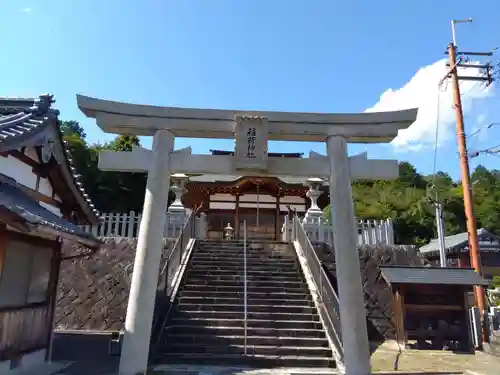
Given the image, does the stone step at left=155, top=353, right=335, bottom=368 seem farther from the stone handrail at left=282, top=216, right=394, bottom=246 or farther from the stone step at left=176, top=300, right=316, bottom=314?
the stone handrail at left=282, top=216, right=394, bottom=246

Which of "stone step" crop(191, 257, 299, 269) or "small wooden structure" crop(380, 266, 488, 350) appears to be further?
"stone step" crop(191, 257, 299, 269)

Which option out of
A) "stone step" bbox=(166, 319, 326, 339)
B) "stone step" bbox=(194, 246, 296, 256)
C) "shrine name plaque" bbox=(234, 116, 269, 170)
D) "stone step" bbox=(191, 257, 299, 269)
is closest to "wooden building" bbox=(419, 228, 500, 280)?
"stone step" bbox=(194, 246, 296, 256)

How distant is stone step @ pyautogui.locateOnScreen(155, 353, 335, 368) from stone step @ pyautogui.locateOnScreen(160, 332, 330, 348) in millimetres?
567

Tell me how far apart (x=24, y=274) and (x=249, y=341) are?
16.8 feet

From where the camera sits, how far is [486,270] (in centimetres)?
3328

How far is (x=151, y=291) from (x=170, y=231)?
8969mm

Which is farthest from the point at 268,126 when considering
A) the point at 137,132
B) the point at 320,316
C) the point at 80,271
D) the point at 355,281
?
the point at 80,271

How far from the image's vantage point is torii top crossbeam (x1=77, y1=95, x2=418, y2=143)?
826 cm

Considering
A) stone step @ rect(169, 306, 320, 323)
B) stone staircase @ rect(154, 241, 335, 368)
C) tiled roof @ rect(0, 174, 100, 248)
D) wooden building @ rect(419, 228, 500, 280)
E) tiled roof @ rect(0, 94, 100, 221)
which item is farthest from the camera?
wooden building @ rect(419, 228, 500, 280)

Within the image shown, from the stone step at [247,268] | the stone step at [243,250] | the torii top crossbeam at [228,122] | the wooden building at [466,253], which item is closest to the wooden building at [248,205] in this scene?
the stone step at [243,250]

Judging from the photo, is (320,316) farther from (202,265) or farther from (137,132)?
(137,132)

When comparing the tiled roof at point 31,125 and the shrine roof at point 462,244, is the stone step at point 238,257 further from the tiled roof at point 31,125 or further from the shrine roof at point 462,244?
the shrine roof at point 462,244

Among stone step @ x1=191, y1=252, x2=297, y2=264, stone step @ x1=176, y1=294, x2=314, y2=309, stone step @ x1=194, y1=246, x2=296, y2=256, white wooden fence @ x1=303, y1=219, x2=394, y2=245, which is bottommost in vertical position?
stone step @ x1=176, y1=294, x2=314, y2=309

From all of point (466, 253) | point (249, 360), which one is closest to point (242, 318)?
point (249, 360)
